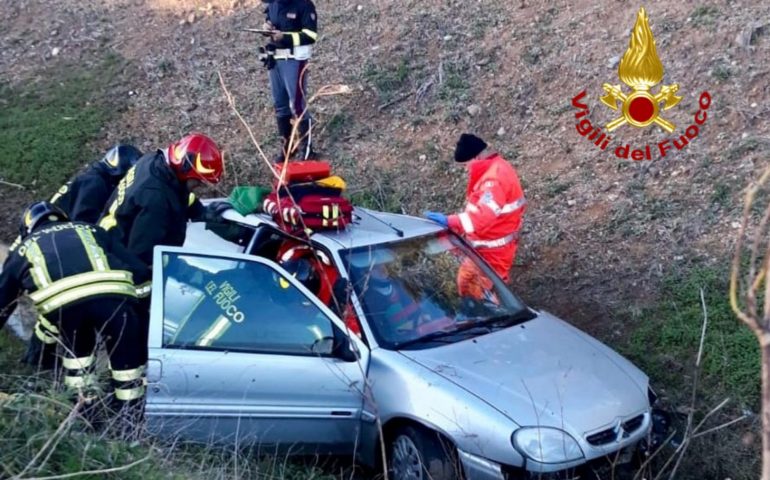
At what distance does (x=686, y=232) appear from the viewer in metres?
7.50

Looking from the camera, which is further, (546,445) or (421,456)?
(421,456)

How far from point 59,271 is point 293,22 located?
477 cm

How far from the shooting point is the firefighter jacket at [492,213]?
6234 mm

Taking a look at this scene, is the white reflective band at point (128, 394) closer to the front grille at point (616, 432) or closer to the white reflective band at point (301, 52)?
the front grille at point (616, 432)

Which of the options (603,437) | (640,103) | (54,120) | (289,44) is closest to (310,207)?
(603,437)

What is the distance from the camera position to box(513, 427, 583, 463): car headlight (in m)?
4.43

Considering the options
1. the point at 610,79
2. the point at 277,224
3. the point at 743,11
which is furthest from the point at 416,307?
the point at 743,11

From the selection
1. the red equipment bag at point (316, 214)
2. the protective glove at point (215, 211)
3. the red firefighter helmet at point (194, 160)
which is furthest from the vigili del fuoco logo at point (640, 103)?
the red firefighter helmet at point (194, 160)

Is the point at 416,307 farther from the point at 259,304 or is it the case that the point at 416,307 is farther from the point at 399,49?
the point at 399,49

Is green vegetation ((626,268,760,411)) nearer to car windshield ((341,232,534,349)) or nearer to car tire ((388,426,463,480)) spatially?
car windshield ((341,232,534,349))

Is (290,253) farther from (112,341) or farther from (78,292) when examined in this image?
(78,292)

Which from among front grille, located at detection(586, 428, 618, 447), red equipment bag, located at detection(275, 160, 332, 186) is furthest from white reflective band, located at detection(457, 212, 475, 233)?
front grille, located at detection(586, 428, 618, 447)

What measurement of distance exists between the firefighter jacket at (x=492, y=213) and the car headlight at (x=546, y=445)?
205 cm

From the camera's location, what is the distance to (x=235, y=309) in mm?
5113
